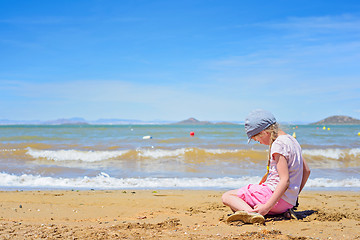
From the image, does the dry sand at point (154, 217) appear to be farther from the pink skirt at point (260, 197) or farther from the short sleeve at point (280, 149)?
the short sleeve at point (280, 149)

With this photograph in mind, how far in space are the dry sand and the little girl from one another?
17 cm

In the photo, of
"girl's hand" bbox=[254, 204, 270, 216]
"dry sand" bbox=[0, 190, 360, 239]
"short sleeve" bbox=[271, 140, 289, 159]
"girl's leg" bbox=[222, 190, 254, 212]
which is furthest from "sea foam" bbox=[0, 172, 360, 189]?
"short sleeve" bbox=[271, 140, 289, 159]

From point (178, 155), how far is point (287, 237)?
35.3 feet

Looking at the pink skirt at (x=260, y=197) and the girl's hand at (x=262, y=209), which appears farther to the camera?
the pink skirt at (x=260, y=197)

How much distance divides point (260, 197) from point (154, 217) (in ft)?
4.66

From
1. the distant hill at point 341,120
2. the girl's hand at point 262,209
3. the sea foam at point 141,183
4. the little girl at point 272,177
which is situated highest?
the distant hill at point 341,120

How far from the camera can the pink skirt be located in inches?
142

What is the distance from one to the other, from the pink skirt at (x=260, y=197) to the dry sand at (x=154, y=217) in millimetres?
138

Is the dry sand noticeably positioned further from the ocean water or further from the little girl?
the ocean water

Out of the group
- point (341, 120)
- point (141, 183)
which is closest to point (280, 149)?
point (141, 183)

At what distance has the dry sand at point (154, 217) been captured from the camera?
3.27m

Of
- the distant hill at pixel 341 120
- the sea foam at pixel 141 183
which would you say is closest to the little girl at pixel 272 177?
the sea foam at pixel 141 183

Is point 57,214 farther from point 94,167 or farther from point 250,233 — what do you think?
point 94,167

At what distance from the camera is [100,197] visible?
571 centimetres
